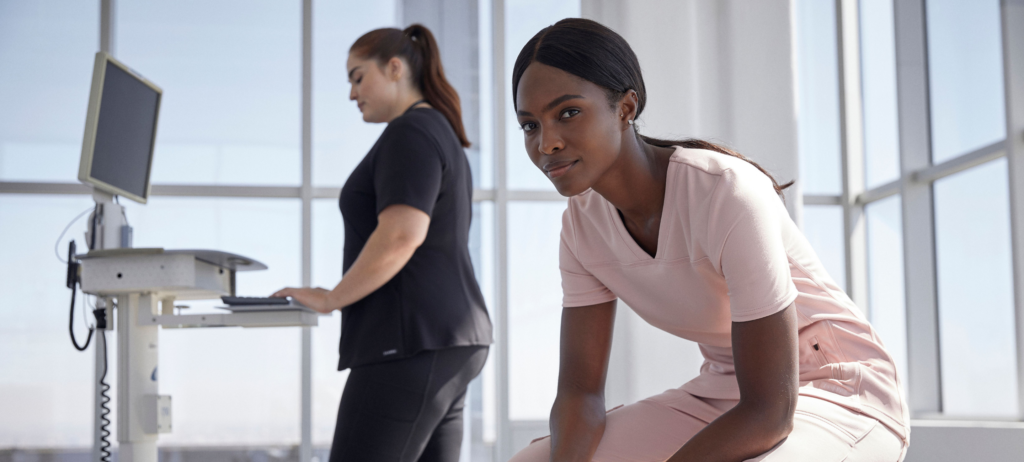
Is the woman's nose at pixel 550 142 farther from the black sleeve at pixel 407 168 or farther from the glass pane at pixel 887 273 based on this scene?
the glass pane at pixel 887 273

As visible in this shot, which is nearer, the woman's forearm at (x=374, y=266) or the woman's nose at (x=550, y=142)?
the woman's nose at (x=550, y=142)

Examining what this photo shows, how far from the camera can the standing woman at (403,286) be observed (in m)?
1.48

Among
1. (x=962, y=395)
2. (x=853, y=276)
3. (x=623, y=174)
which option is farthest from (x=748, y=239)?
(x=853, y=276)

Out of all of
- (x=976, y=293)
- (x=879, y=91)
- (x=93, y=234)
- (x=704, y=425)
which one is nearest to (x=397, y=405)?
(x=704, y=425)

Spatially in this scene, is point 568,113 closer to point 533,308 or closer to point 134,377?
point 134,377

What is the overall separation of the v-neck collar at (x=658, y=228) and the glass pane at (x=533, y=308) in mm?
3051

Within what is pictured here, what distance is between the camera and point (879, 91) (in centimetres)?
423

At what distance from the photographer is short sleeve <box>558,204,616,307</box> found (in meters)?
1.24

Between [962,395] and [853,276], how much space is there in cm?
97

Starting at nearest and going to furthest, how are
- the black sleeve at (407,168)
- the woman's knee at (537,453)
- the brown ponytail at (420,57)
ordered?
the woman's knee at (537,453) < the black sleeve at (407,168) < the brown ponytail at (420,57)

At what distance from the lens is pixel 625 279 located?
1.17 metres

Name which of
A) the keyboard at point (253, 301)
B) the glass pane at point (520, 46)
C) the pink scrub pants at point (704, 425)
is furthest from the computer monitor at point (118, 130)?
the glass pane at point (520, 46)

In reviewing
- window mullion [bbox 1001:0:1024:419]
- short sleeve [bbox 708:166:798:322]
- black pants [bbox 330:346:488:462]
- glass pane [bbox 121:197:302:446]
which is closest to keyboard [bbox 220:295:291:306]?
black pants [bbox 330:346:488:462]

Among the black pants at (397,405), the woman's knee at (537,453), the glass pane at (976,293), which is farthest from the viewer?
the glass pane at (976,293)
